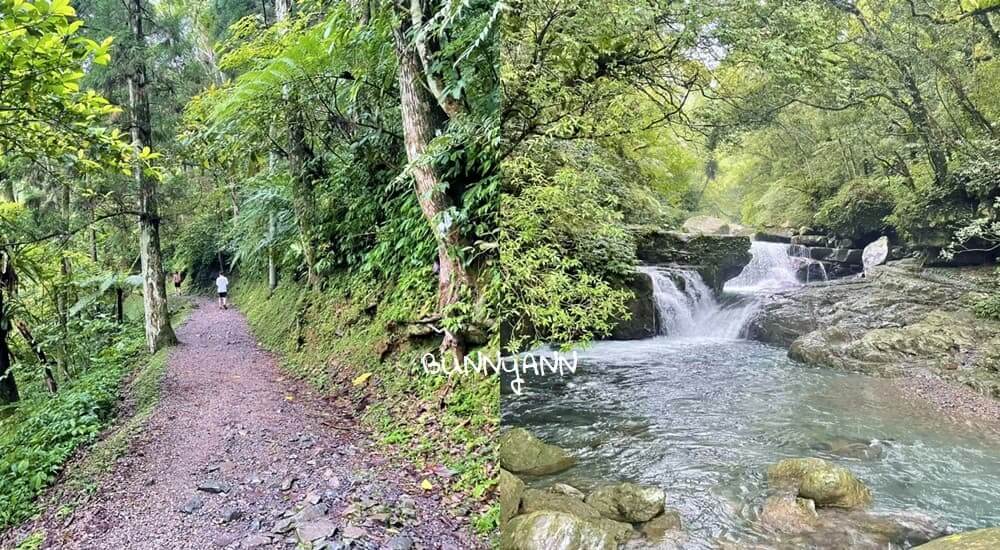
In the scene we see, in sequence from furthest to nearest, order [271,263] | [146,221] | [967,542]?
[271,263]
[146,221]
[967,542]

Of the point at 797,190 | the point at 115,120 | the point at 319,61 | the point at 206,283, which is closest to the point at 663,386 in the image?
the point at 797,190

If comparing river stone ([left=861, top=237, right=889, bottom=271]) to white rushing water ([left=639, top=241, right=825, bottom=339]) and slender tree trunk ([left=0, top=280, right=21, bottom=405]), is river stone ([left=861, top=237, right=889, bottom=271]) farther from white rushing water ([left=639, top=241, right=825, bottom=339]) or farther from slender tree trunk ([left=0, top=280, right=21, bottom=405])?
slender tree trunk ([left=0, top=280, right=21, bottom=405])

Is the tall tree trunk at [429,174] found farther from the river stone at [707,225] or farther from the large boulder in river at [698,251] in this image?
the river stone at [707,225]

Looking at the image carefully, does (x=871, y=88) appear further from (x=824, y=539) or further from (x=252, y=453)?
(x=252, y=453)

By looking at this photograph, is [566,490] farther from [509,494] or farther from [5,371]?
[5,371]

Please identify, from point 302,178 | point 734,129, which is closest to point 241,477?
point 302,178

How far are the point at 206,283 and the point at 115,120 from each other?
20.2 inches

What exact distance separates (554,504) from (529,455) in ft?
0.46

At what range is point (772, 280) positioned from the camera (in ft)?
4.30

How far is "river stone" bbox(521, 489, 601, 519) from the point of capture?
1211 mm

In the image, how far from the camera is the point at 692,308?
1.34m

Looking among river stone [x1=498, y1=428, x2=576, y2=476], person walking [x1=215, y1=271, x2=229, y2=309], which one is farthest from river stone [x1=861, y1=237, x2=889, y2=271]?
person walking [x1=215, y1=271, x2=229, y2=309]

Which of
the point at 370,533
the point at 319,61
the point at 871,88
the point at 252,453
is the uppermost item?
the point at 319,61

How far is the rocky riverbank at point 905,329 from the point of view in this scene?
116cm
